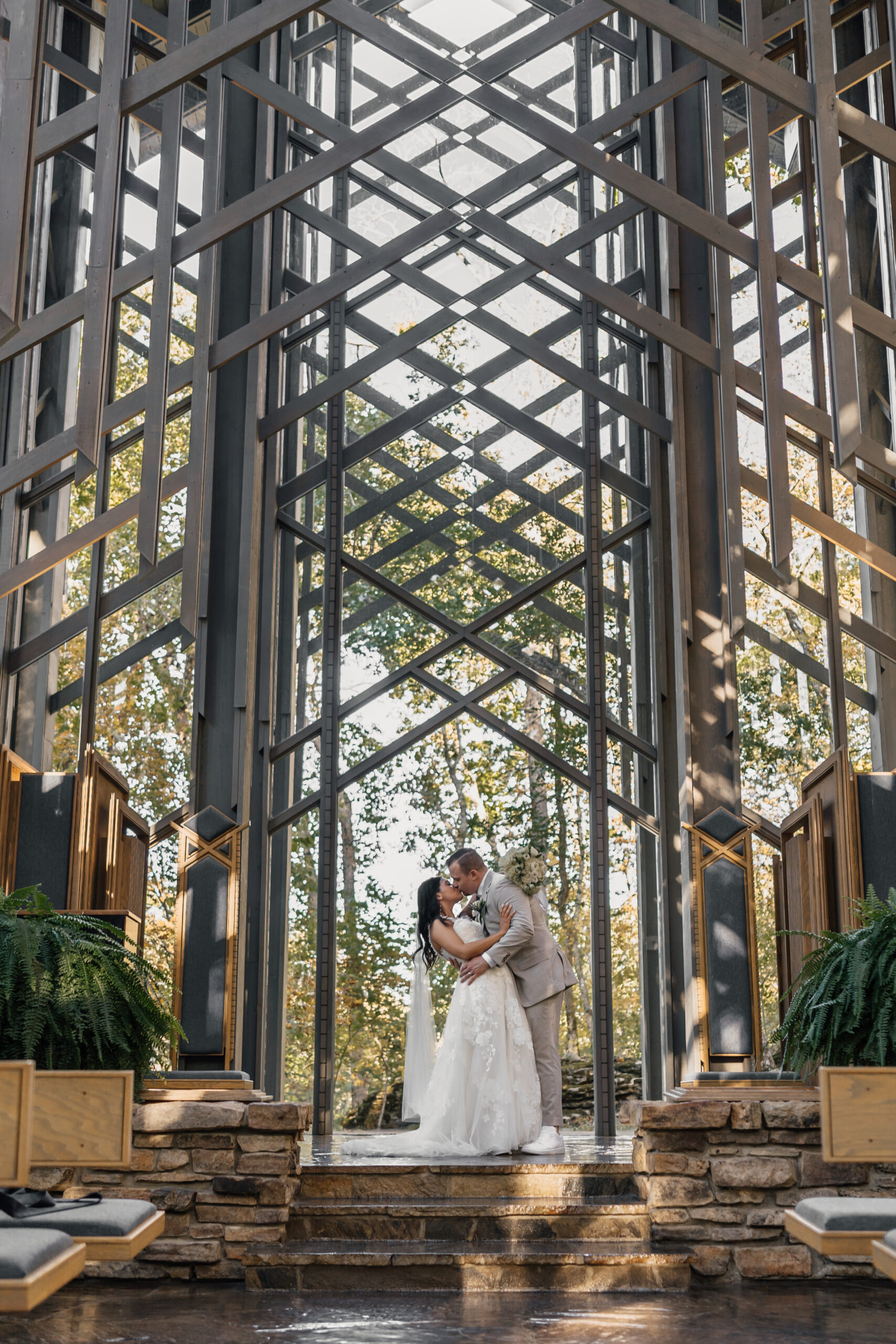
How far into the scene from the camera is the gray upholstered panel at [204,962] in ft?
23.1

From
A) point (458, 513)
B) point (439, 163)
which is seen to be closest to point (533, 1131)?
point (458, 513)

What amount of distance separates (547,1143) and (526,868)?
1328 mm

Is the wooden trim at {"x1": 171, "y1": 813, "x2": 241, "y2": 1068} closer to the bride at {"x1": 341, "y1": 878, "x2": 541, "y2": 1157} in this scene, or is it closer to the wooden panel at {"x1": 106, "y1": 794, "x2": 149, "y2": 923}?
the wooden panel at {"x1": 106, "y1": 794, "x2": 149, "y2": 923}

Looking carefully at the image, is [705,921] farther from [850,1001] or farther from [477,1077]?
[850,1001]

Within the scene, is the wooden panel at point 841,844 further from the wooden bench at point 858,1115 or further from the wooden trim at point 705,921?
the wooden bench at point 858,1115

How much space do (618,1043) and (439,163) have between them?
655 cm

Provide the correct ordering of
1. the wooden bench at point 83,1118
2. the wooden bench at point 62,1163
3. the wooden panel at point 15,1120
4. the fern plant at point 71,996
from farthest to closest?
1. the fern plant at point 71,996
2. the wooden bench at point 83,1118
3. the wooden panel at point 15,1120
4. the wooden bench at point 62,1163

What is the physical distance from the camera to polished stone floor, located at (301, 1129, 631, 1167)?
6117 mm

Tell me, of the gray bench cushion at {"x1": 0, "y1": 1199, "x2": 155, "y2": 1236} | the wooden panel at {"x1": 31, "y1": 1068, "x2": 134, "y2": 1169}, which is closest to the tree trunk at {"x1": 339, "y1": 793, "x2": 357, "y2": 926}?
the wooden panel at {"x1": 31, "y1": 1068, "x2": 134, "y2": 1169}

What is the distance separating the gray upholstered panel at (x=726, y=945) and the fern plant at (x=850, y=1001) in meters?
1.64

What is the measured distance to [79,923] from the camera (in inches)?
198

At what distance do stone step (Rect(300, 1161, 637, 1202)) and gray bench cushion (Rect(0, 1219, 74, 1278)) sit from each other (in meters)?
2.97

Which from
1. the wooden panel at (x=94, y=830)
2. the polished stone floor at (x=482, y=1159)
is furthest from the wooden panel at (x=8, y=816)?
the polished stone floor at (x=482, y=1159)

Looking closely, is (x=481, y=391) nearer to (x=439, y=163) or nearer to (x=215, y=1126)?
(x=439, y=163)
